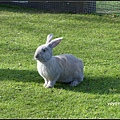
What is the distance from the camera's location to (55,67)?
12.7 ft

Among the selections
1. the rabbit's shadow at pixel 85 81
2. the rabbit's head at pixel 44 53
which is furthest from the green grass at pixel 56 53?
the rabbit's head at pixel 44 53

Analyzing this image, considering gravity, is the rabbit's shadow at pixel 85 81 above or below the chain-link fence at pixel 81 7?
below

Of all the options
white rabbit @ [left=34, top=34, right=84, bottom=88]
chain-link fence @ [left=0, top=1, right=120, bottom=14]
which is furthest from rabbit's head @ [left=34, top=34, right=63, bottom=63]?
chain-link fence @ [left=0, top=1, right=120, bottom=14]

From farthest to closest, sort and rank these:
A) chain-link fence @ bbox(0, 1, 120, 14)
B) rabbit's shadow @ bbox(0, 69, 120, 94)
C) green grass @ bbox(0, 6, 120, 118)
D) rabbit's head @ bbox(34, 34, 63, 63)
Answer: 1. chain-link fence @ bbox(0, 1, 120, 14)
2. rabbit's shadow @ bbox(0, 69, 120, 94)
3. rabbit's head @ bbox(34, 34, 63, 63)
4. green grass @ bbox(0, 6, 120, 118)

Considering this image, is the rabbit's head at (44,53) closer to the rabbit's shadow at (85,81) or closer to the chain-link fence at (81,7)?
the rabbit's shadow at (85,81)

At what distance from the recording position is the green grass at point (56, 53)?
3346mm

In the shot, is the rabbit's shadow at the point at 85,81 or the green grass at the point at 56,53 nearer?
the green grass at the point at 56,53

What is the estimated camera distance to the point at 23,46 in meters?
5.94

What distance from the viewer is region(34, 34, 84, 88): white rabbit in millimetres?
3752

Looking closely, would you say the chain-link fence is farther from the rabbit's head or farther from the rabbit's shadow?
the rabbit's head

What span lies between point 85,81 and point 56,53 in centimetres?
145

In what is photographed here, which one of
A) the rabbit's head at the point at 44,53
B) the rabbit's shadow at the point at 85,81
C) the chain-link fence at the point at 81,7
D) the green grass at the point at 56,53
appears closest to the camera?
the green grass at the point at 56,53

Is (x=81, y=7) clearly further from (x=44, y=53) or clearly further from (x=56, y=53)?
(x=44, y=53)

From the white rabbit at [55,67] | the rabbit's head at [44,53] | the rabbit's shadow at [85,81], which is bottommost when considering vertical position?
the rabbit's shadow at [85,81]
